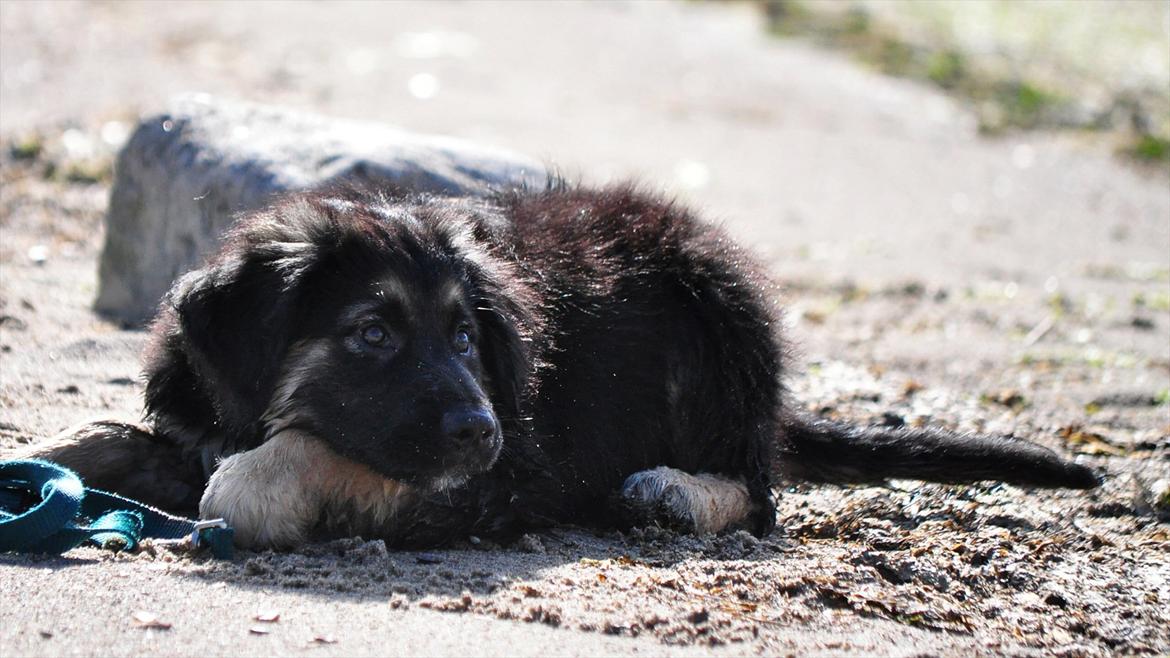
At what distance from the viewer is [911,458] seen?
5.59 metres

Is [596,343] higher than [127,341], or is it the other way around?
[596,343]

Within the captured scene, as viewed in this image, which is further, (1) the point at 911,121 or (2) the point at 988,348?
(1) the point at 911,121

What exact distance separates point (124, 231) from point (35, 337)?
3.58 ft

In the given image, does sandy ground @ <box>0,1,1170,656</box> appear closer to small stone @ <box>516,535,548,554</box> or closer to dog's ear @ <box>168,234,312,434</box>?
small stone @ <box>516,535,548,554</box>

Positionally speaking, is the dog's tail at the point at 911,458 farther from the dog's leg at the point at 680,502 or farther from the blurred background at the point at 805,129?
the blurred background at the point at 805,129

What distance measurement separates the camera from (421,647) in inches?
139

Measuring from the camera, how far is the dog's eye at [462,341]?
4691 millimetres

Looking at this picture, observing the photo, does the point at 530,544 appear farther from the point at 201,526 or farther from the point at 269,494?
the point at 201,526

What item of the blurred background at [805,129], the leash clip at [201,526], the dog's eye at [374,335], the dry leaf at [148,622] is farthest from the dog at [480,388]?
the blurred background at [805,129]

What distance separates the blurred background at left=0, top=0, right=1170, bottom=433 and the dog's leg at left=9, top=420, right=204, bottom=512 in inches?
53.0

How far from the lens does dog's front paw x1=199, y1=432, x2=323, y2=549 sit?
14.3 ft

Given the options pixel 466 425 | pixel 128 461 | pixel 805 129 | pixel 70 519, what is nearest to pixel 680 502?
pixel 466 425

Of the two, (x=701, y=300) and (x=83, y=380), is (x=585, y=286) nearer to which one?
(x=701, y=300)

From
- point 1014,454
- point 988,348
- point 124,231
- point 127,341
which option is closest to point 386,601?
point 1014,454
